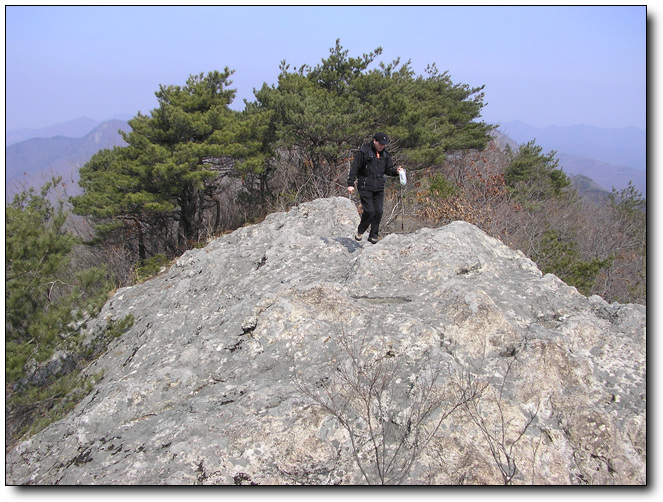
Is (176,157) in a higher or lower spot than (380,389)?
higher

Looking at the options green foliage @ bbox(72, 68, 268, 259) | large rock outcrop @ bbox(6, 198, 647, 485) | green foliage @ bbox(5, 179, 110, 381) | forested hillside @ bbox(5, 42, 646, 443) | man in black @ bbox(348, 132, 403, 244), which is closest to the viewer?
large rock outcrop @ bbox(6, 198, 647, 485)

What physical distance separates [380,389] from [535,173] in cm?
2130

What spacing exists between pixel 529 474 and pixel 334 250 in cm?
339

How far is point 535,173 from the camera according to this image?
2170 cm

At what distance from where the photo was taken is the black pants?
564 centimetres

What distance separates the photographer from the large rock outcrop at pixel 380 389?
9.14 feet

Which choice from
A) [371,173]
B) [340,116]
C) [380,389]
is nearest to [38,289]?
[371,173]

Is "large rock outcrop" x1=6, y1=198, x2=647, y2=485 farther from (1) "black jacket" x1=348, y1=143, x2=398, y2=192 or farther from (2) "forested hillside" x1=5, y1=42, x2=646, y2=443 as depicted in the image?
(2) "forested hillside" x1=5, y1=42, x2=646, y2=443

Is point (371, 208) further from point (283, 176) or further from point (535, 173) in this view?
point (535, 173)

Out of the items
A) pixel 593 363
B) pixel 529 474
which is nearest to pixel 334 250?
pixel 593 363

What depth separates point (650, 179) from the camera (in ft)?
12.7

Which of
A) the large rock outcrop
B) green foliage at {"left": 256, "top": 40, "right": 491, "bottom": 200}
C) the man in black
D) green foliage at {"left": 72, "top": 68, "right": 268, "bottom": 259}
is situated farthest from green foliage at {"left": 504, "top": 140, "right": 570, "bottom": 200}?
the large rock outcrop

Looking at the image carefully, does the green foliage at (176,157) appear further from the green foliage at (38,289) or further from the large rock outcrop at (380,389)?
the large rock outcrop at (380,389)

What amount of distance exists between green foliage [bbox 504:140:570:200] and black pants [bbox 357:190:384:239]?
52.1 feet
